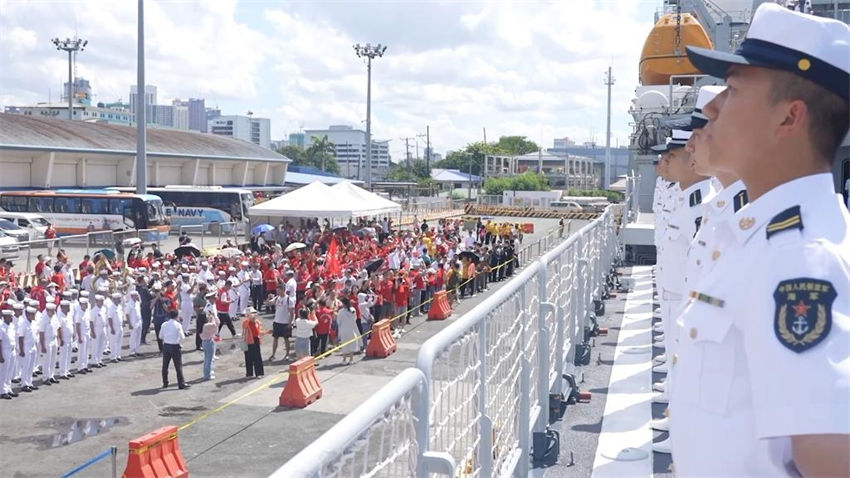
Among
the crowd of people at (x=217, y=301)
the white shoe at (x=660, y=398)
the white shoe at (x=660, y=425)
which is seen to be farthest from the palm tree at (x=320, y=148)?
the white shoe at (x=660, y=425)

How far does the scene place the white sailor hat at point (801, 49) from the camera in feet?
5.59

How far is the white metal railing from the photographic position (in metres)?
1.96

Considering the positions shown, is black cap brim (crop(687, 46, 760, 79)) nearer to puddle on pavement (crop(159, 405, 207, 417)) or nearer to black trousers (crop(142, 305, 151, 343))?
puddle on pavement (crop(159, 405, 207, 417))

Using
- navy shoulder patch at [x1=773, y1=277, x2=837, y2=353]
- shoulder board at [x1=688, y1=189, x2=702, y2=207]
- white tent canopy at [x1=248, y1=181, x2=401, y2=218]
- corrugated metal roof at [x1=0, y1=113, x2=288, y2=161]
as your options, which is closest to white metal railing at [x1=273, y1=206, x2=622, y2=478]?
navy shoulder patch at [x1=773, y1=277, x2=837, y2=353]

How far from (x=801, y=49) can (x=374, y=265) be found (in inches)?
822

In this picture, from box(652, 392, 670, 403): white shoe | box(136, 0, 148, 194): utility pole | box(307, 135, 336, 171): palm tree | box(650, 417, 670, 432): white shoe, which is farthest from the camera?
box(307, 135, 336, 171): palm tree

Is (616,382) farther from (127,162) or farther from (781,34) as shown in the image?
(127,162)

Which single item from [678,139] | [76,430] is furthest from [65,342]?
[678,139]

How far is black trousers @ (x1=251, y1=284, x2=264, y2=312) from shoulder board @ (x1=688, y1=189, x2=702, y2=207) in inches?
661

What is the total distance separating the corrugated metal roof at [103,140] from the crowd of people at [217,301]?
28.1 metres

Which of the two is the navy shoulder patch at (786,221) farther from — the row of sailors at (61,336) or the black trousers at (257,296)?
the black trousers at (257,296)

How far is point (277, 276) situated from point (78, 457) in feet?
37.1

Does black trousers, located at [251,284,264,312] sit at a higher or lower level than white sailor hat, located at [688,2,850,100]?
lower

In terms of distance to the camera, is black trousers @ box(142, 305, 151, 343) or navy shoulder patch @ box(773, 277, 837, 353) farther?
black trousers @ box(142, 305, 151, 343)
